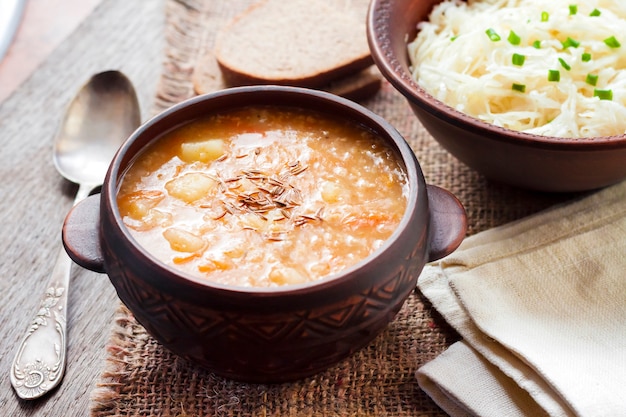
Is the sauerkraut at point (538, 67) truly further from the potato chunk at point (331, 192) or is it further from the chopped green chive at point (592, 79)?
the potato chunk at point (331, 192)

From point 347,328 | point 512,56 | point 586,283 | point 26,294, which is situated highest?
point 512,56

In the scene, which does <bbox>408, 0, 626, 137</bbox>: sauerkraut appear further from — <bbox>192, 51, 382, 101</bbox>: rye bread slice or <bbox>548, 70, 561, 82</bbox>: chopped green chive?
<bbox>192, 51, 382, 101</bbox>: rye bread slice

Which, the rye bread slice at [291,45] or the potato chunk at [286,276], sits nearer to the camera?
the potato chunk at [286,276]

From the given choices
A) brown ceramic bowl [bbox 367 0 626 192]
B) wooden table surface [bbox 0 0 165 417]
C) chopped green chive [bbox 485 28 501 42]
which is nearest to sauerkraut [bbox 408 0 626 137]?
chopped green chive [bbox 485 28 501 42]

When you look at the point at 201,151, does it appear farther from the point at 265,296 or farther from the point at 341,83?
the point at 341,83

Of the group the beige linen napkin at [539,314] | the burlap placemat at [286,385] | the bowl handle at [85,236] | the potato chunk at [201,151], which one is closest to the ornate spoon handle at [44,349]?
the burlap placemat at [286,385]

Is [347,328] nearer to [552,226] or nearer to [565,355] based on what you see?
[565,355]

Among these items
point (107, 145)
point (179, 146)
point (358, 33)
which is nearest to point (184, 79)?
point (107, 145)
